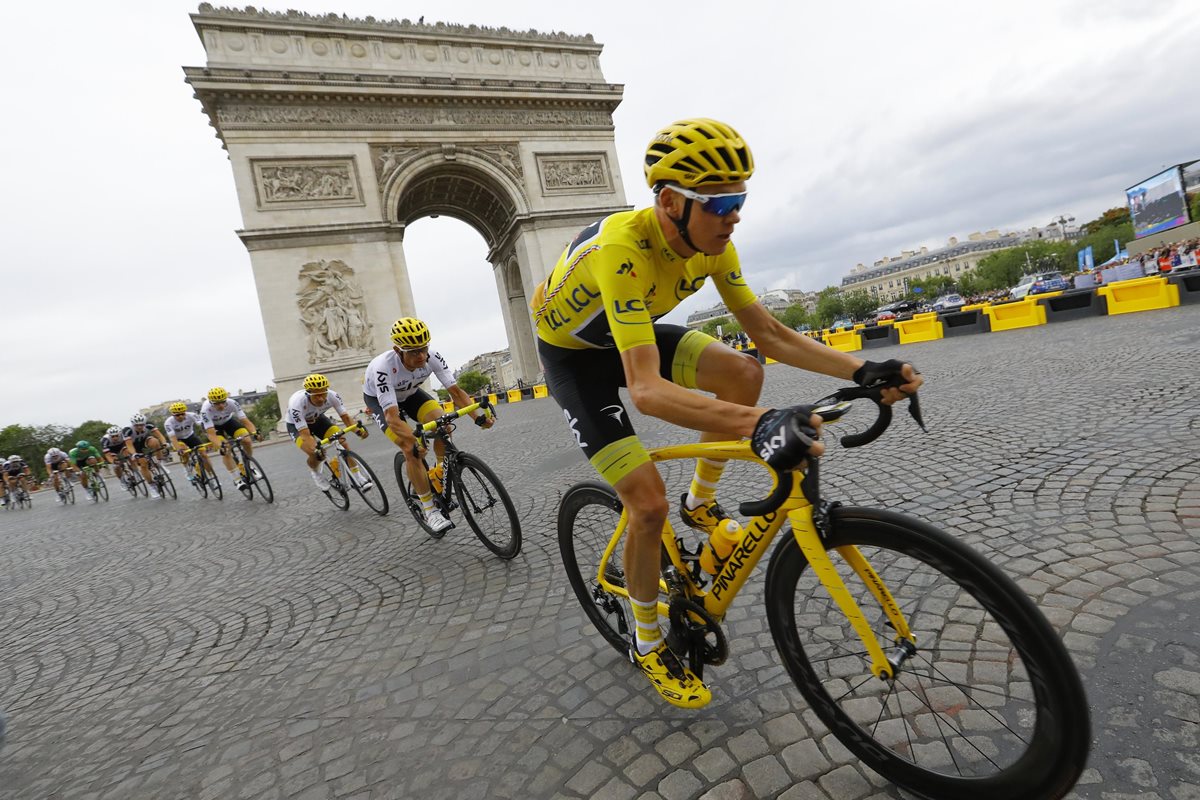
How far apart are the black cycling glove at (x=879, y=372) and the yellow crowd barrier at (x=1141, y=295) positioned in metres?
14.7

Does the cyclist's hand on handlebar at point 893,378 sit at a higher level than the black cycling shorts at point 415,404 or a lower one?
lower

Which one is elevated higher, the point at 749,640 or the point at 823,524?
the point at 823,524

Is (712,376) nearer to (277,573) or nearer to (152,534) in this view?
(277,573)

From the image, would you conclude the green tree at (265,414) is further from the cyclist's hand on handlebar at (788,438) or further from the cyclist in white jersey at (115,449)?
the cyclist's hand on handlebar at (788,438)

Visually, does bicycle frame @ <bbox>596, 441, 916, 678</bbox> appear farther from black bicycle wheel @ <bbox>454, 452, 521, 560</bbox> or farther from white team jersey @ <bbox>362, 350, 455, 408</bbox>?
white team jersey @ <bbox>362, 350, 455, 408</bbox>

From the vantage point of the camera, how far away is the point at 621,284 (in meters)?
1.78

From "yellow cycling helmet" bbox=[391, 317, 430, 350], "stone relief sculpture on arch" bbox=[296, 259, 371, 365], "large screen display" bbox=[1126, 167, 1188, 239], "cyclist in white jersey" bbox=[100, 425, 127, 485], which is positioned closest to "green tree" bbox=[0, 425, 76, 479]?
"stone relief sculpture on arch" bbox=[296, 259, 371, 365]

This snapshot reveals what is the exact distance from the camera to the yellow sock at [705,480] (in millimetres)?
2256

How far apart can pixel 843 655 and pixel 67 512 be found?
1687 centimetres

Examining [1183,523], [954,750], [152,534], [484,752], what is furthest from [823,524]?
[152,534]

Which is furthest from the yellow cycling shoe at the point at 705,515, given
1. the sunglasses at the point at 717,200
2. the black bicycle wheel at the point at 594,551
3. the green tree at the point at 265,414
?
the green tree at the point at 265,414

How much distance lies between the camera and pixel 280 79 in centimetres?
2200

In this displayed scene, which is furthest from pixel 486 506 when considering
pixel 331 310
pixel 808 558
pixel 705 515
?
pixel 331 310

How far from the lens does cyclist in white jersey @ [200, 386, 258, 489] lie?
851 centimetres
